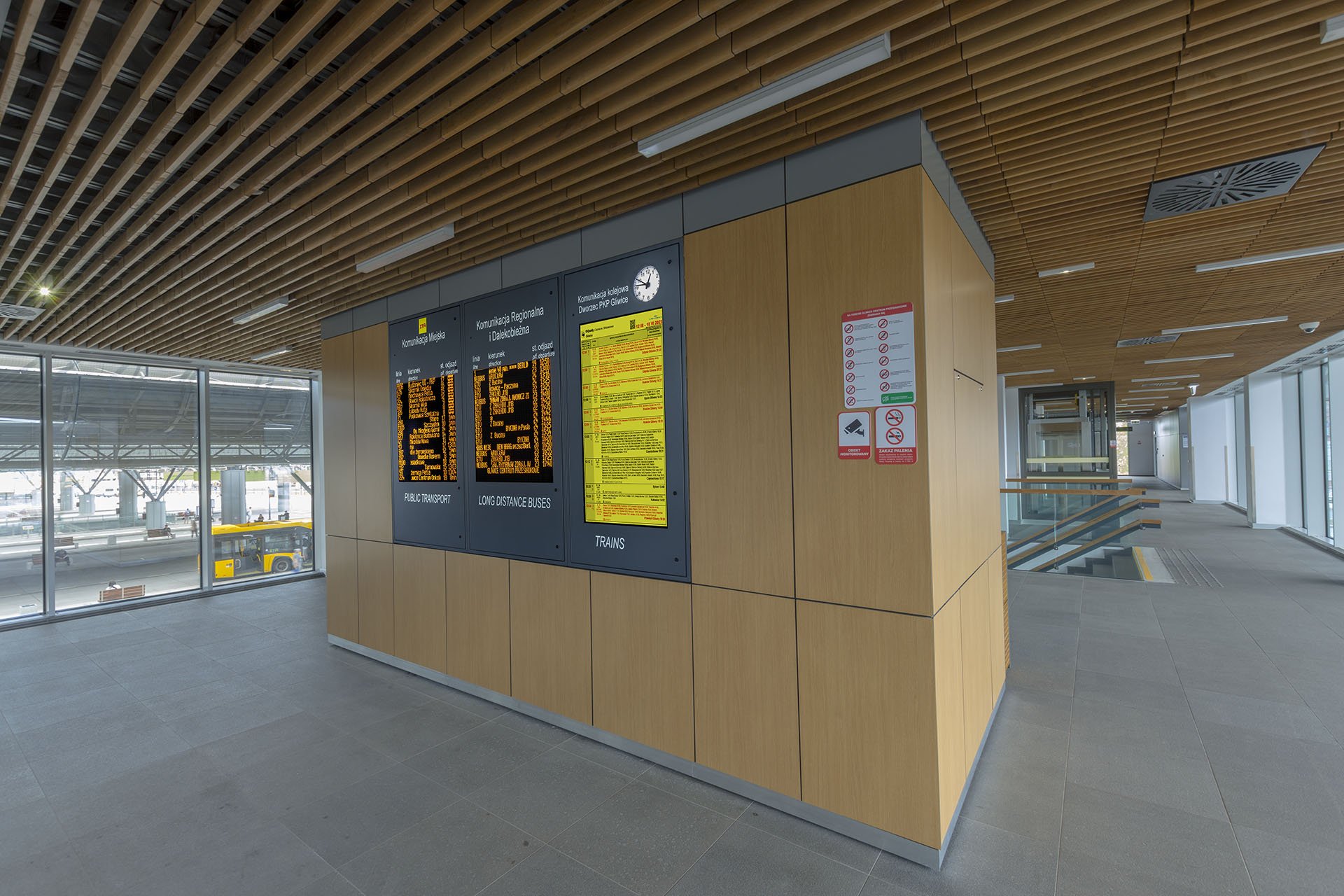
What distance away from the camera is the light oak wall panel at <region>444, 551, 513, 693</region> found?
4.51 m

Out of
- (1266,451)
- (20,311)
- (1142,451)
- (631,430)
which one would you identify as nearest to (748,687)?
(631,430)

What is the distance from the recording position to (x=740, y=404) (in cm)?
324

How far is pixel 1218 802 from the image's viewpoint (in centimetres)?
302

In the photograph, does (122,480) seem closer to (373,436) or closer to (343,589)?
(343,589)

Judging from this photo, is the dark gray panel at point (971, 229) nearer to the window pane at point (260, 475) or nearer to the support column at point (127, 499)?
the window pane at point (260, 475)

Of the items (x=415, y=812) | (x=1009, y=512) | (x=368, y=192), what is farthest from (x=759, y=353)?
(x=1009, y=512)

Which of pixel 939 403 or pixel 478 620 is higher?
pixel 939 403

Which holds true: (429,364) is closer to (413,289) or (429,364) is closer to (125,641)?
(413,289)

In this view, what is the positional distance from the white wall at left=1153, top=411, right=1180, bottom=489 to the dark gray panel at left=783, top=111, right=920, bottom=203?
29702 millimetres

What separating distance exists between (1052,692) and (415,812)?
4463 mm

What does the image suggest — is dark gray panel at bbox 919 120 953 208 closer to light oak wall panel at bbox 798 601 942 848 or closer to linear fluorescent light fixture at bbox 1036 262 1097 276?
light oak wall panel at bbox 798 601 942 848

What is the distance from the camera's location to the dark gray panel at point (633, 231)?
11.7ft

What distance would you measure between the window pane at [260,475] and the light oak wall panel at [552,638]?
7.75 m

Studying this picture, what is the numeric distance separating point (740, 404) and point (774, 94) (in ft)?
4.81
